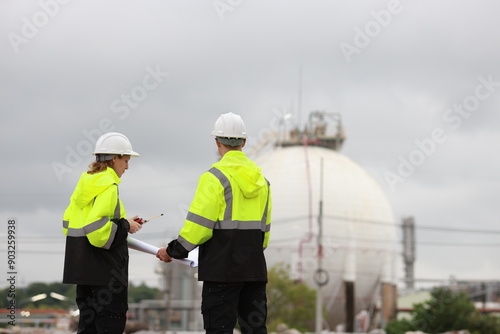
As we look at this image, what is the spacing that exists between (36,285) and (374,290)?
1013 inches

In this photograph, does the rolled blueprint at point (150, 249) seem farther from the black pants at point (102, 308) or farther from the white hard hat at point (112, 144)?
the white hard hat at point (112, 144)

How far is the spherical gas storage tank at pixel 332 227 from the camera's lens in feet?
149

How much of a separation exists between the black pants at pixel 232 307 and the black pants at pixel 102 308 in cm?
68

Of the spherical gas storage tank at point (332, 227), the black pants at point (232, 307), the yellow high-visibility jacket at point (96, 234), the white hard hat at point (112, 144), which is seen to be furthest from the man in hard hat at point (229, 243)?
the spherical gas storage tank at point (332, 227)

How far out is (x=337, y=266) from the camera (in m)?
45.9

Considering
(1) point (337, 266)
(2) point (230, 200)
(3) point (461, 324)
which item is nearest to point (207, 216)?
(2) point (230, 200)

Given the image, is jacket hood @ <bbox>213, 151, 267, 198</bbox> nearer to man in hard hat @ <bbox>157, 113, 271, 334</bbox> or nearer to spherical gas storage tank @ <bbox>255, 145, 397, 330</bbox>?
man in hard hat @ <bbox>157, 113, 271, 334</bbox>

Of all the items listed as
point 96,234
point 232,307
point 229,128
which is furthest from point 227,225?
point 96,234

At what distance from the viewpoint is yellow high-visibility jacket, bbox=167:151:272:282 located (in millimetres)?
6188

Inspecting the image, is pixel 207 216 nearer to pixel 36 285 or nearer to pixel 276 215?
pixel 276 215

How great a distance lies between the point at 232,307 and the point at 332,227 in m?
40.4

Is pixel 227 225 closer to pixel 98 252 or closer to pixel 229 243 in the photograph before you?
pixel 229 243

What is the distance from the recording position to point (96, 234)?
6.47 m

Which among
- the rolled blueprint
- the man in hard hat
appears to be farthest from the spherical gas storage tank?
the man in hard hat
